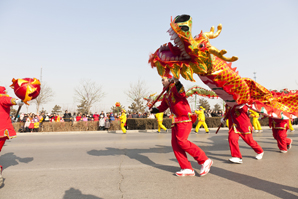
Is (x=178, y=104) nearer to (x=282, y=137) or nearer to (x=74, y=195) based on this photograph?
(x=74, y=195)

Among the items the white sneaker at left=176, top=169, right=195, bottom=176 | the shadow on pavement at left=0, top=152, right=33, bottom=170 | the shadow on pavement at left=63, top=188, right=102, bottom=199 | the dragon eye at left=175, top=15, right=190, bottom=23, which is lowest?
the shadow on pavement at left=63, top=188, right=102, bottom=199

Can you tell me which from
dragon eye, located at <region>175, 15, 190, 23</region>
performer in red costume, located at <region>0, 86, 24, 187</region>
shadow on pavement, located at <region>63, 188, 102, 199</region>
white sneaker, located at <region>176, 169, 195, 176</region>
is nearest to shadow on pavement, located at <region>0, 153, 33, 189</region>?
performer in red costume, located at <region>0, 86, 24, 187</region>

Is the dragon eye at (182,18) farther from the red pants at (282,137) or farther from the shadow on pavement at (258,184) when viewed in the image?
the red pants at (282,137)

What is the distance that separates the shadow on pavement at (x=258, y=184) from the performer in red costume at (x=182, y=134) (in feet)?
1.32

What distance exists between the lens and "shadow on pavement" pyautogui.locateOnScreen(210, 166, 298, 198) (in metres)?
3.62

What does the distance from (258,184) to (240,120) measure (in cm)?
204

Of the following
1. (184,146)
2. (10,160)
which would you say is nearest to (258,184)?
(184,146)

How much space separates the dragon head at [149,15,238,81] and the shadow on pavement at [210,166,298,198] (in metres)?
1.96

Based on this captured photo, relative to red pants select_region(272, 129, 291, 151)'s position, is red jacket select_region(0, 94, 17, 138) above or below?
above

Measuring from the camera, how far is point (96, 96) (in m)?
32.4

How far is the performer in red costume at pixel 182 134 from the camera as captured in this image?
14.8 ft

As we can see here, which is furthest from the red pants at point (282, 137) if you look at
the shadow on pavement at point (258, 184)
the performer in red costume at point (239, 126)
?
the shadow on pavement at point (258, 184)

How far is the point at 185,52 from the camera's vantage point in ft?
13.5

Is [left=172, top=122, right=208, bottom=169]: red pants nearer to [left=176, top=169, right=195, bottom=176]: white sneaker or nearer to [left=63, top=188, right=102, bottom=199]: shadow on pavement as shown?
[left=176, top=169, right=195, bottom=176]: white sneaker
